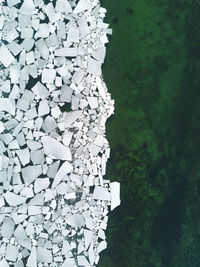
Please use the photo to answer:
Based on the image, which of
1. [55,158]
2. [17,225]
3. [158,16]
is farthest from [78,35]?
[17,225]

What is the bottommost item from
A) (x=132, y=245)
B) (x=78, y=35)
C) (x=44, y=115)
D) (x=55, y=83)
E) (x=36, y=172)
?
(x=132, y=245)

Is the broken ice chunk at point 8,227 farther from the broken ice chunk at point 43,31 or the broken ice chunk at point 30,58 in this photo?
the broken ice chunk at point 43,31

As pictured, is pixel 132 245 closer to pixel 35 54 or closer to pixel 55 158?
pixel 55 158

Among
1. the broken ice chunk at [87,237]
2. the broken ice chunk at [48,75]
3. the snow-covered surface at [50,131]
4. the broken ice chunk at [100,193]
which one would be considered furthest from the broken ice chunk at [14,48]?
the broken ice chunk at [87,237]

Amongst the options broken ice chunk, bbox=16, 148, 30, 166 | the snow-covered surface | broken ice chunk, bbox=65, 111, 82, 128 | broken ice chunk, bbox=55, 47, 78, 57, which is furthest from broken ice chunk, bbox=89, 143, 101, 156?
broken ice chunk, bbox=55, 47, 78, 57

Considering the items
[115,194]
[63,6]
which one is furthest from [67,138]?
[63,6]

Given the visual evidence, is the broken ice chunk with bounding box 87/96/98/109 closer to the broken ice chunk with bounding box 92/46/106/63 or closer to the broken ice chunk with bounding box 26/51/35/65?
the broken ice chunk with bounding box 92/46/106/63
